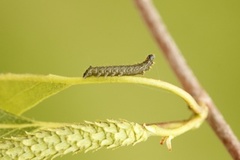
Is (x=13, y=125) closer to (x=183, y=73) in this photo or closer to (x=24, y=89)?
(x=24, y=89)

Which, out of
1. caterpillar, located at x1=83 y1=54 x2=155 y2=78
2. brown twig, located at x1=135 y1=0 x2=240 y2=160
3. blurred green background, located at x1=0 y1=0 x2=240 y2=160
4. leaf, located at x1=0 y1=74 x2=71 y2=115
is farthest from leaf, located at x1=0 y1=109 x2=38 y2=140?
blurred green background, located at x1=0 y1=0 x2=240 y2=160

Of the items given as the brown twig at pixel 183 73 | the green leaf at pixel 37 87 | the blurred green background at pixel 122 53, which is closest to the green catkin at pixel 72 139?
the green leaf at pixel 37 87

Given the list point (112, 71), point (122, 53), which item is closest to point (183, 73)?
point (112, 71)

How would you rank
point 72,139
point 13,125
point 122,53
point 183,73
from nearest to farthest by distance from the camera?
1. point 72,139
2. point 13,125
3. point 183,73
4. point 122,53

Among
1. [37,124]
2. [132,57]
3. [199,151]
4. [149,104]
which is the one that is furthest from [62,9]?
[37,124]

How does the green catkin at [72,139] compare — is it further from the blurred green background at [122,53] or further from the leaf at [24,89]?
the blurred green background at [122,53]

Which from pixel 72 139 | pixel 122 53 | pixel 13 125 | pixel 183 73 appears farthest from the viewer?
pixel 122 53
